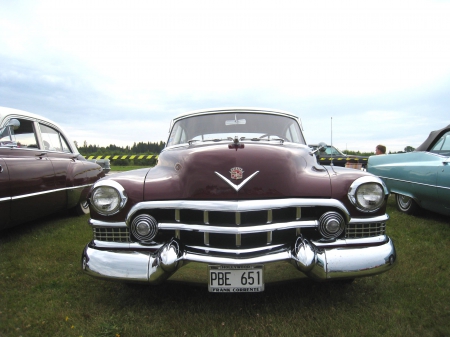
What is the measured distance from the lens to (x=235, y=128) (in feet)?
12.3

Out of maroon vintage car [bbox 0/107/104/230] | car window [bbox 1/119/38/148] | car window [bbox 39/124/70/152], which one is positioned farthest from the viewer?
car window [bbox 39/124/70/152]

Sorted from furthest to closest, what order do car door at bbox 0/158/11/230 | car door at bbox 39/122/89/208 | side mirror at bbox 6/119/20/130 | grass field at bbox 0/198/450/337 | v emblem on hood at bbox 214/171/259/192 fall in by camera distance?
car door at bbox 39/122/89/208 < side mirror at bbox 6/119/20/130 < car door at bbox 0/158/11/230 < v emblem on hood at bbox 214/171/259/192 < grass field at bbox 0/198/450/337

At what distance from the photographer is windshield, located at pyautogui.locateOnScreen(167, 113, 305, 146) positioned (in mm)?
A: 3734

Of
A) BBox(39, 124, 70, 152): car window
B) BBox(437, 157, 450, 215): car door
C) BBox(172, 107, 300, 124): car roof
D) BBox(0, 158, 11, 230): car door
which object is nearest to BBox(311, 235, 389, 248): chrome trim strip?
BBox(172, 107, 300, 124): car roof

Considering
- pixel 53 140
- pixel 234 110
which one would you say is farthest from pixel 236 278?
pixel 53 140

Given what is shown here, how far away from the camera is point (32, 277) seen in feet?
10.1

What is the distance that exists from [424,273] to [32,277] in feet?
11.6

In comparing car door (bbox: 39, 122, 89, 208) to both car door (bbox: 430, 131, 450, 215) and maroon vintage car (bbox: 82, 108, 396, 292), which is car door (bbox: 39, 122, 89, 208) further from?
car door (bbox: 430, 131, 450, 215)

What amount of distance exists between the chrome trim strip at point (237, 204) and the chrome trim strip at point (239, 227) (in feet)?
0.39

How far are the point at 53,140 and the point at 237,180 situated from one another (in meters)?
4.09

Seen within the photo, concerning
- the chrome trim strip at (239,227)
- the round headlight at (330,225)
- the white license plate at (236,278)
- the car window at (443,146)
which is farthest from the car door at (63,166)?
the car window at (443,146)

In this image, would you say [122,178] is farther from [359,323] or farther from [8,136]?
[8,136]

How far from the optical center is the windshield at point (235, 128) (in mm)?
3734

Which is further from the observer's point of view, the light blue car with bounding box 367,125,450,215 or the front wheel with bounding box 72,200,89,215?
the front wheel with bounding box 72,200,89,215
